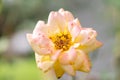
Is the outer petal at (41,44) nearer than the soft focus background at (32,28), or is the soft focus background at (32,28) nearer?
the outer petal at (41,44)

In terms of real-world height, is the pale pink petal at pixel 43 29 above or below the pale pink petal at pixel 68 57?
above

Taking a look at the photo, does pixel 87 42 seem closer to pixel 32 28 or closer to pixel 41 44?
pixel 41 44

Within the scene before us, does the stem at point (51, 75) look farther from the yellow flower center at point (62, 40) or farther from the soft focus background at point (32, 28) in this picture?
the soft focus background at point (32, 28)

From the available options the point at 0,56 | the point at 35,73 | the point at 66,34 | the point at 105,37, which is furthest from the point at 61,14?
the point at 105,37

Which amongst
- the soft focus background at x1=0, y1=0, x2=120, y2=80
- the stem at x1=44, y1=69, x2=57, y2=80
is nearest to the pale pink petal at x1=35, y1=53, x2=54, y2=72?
the stem at x1=44, y1=69, x2=57, y2=80

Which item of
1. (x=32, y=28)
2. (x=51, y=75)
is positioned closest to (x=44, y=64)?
(x=51, y=75)

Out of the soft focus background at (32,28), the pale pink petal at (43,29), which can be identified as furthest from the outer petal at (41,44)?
the soft focus background at (32,28)

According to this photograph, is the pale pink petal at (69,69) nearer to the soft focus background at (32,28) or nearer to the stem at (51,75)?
the stem at (51,75)

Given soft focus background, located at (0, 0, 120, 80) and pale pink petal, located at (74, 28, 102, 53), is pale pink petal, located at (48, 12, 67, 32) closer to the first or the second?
pale pink petal, located at (74, 28, 102, 53)

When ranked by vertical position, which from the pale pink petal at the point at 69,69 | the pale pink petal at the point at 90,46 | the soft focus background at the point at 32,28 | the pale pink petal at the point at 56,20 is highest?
the soft focus background at the point at 32,28
